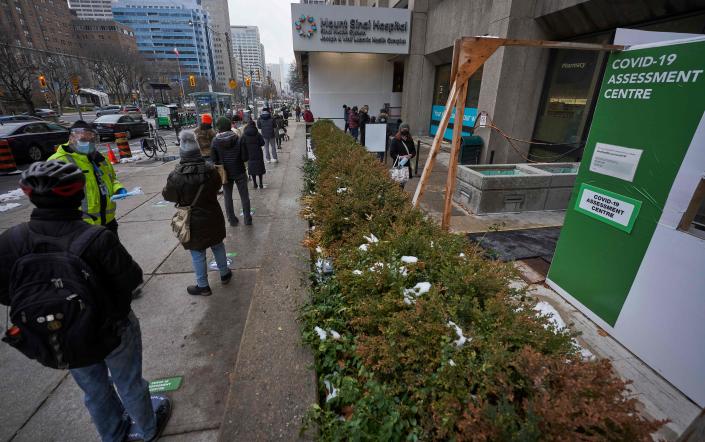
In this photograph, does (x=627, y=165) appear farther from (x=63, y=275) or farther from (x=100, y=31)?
(x=100, y=31)

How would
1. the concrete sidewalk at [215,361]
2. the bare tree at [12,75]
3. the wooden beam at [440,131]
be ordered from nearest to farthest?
the concrete sidewalk at [215,361] → the wooden beam at [440,131] → the bare tree at [12,75]

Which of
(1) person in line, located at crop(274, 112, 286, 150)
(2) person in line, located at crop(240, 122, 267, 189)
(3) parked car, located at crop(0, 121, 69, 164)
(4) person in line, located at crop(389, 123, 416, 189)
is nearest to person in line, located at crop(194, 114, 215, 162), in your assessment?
(2) person in line, located at crop(240, 122, 267, 189)

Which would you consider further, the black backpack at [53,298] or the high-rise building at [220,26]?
the high-rise building at [220,26]

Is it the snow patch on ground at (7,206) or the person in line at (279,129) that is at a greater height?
the person in line at (279,129)

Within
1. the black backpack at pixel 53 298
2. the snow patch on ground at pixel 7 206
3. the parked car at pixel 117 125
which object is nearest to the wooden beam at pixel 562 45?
the black backpack at pixel 53 298

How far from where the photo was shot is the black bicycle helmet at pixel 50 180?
5.50 feet

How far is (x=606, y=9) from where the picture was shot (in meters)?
7.56

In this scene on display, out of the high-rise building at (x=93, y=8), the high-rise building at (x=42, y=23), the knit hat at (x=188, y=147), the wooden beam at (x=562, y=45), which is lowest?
the knit hat at (x=188, y=147)

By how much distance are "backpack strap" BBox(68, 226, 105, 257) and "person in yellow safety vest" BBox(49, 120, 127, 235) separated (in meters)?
2.17

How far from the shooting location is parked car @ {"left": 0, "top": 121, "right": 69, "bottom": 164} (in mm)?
11922

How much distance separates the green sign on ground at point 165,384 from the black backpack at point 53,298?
3.99 feet

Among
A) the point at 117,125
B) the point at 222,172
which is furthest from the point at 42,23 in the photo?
the point at 222,172

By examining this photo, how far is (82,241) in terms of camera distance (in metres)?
1.72

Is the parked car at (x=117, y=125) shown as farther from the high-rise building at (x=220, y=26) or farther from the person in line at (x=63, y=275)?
the high-rise building at (x=220, y=26)
